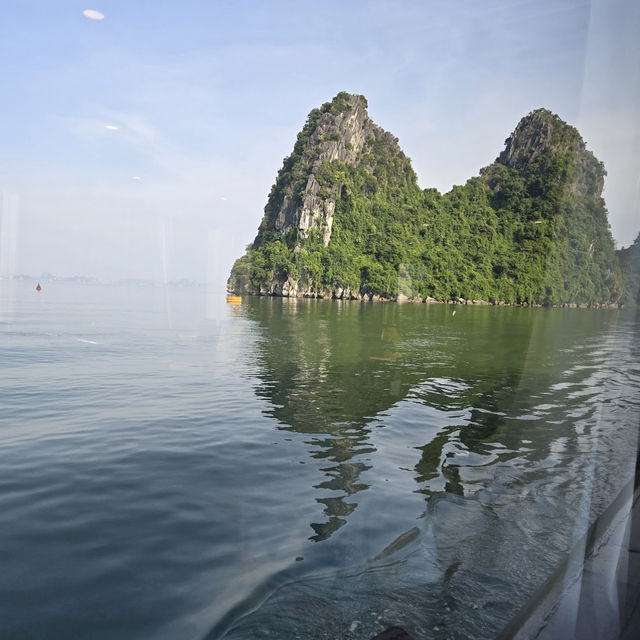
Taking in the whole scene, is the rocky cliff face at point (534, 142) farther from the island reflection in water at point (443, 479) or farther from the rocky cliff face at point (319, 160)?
the island reflection in water at point (443, 479)

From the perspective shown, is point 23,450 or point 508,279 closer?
point 23,450

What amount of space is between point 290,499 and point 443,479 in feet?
8.59

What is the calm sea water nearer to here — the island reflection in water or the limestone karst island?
the island reflection in water

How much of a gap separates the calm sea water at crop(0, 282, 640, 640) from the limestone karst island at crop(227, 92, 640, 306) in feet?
323

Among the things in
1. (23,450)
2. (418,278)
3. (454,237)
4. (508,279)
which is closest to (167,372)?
(23,450)

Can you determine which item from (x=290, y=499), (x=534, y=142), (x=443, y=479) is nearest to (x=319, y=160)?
(x=534, y=142)

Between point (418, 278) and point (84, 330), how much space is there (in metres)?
104

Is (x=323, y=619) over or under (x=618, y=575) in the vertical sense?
under

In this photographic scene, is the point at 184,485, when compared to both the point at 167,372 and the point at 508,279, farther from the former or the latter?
the point at 508,279

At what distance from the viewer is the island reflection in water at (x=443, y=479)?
4484mm

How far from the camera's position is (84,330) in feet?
108

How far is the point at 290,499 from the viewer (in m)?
6.98

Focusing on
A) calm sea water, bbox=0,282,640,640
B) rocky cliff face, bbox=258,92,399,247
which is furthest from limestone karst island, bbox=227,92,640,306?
calm sea water, bbox=0,282,640,640

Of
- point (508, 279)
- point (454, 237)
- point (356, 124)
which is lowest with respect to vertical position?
point (508, 279)
